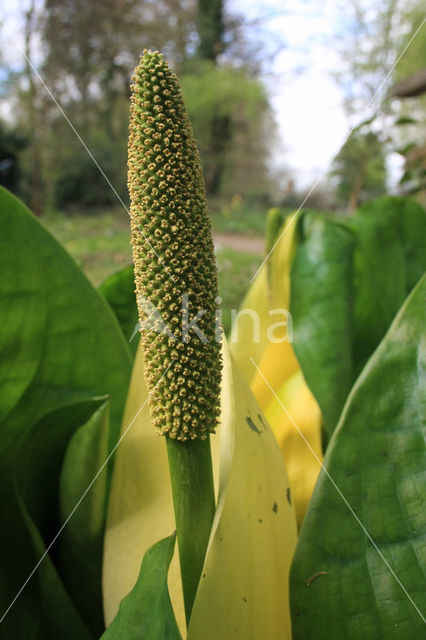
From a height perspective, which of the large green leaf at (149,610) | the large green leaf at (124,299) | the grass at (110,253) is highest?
the grass at (110,253)

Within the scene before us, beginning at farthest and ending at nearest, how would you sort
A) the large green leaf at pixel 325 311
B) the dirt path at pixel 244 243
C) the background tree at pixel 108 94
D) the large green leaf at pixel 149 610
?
1. the dirt path at pixel 244 243
2. the background tree at pixel 108 94
3. the large green leaf at pixel 325 311
4. the large green leaf at pixel 149 610

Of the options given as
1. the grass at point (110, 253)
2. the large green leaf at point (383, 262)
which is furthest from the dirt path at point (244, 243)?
the large green leaf at point (383, 262)

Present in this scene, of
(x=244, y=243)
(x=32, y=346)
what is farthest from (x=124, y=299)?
(x=244, y=243)

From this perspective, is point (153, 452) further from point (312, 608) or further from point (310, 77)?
point (310, 77)

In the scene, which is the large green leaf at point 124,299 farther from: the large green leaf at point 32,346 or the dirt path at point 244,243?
the dirt path at point 244,243

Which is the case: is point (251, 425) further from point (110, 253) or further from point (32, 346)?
point (110, 253)

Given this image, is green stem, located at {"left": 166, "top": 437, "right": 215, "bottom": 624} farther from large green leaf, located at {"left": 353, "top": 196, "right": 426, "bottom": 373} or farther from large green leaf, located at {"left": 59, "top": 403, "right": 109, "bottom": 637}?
large green leaf, located at {"left": 353, "top": 196, "right": 426, "bottom": 373}

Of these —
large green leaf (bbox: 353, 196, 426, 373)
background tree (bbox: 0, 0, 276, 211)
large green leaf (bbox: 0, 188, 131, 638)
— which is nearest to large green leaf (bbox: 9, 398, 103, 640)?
large green leaf (bbox: 0, 188, 131, 638)
